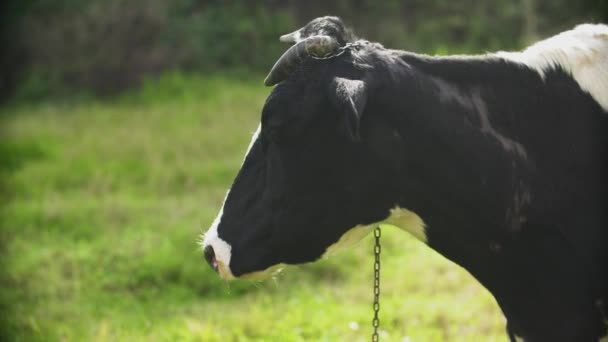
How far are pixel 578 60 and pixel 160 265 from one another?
4.57 metres

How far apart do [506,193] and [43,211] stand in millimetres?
6160

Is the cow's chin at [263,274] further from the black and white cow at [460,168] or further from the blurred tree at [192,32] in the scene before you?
the blurred tree at [192,32]

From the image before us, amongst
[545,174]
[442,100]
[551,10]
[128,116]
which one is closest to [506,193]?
[545,174]

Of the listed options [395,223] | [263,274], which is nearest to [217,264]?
[263,274]

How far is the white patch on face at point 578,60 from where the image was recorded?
2.94 m

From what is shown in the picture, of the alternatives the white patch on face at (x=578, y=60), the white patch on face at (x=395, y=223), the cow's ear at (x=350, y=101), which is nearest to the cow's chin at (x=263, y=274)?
the white patch on face at (x=395, y=223)

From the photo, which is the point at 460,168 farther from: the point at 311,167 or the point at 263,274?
the point at 263,274

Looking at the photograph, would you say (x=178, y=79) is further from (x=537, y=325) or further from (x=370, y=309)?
(x=537, y=325)

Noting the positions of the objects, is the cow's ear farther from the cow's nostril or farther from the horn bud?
the cow's nostril

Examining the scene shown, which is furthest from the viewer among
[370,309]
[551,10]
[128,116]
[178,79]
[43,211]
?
[551,10]

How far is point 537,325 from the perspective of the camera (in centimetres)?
290

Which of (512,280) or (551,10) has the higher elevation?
(512,280)

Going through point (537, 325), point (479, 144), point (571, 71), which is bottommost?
point (537, 325)

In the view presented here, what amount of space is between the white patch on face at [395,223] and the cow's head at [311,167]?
0.03ft
